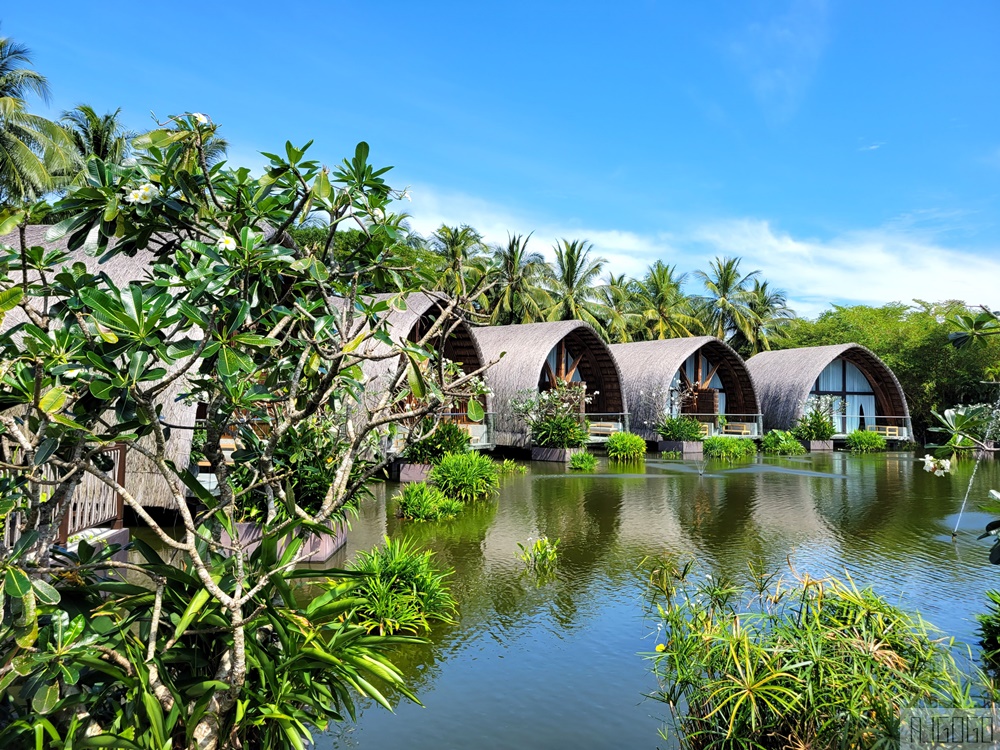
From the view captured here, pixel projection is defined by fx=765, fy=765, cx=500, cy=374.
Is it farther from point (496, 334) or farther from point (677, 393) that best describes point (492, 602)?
point (677, 393)

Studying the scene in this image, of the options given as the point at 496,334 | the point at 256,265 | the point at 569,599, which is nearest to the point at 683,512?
the point at 569,599

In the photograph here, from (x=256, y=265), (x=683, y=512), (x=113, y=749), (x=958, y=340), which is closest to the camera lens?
(x=113, y=749)

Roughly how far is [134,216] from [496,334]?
22.9 meters

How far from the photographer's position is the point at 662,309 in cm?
4584

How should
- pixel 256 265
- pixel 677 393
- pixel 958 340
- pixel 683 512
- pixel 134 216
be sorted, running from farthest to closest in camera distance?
1. pixel 677 393
2. pixel 683 512
3. pixel 958 340
4. pixel 134 216
5. pixel 256 265

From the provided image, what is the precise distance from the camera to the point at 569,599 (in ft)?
23.5

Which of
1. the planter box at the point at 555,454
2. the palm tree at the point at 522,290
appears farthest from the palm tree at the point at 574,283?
the planter box at the point at 555,454

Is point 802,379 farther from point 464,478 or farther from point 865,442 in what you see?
point 464,478

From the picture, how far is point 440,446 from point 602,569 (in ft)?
25.1

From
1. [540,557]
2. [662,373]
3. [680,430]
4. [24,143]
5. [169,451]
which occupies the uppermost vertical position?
[24,143]

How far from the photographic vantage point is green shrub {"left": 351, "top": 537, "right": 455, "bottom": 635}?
6.23 metres

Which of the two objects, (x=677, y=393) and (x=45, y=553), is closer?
Answer: (x=45, y=553)

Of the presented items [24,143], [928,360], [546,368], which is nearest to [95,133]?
[24,143]

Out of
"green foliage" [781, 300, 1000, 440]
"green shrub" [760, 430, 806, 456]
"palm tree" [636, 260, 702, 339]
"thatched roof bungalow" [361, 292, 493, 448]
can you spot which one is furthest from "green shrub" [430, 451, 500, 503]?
"palm tree" [636, 260, 702, 339]
